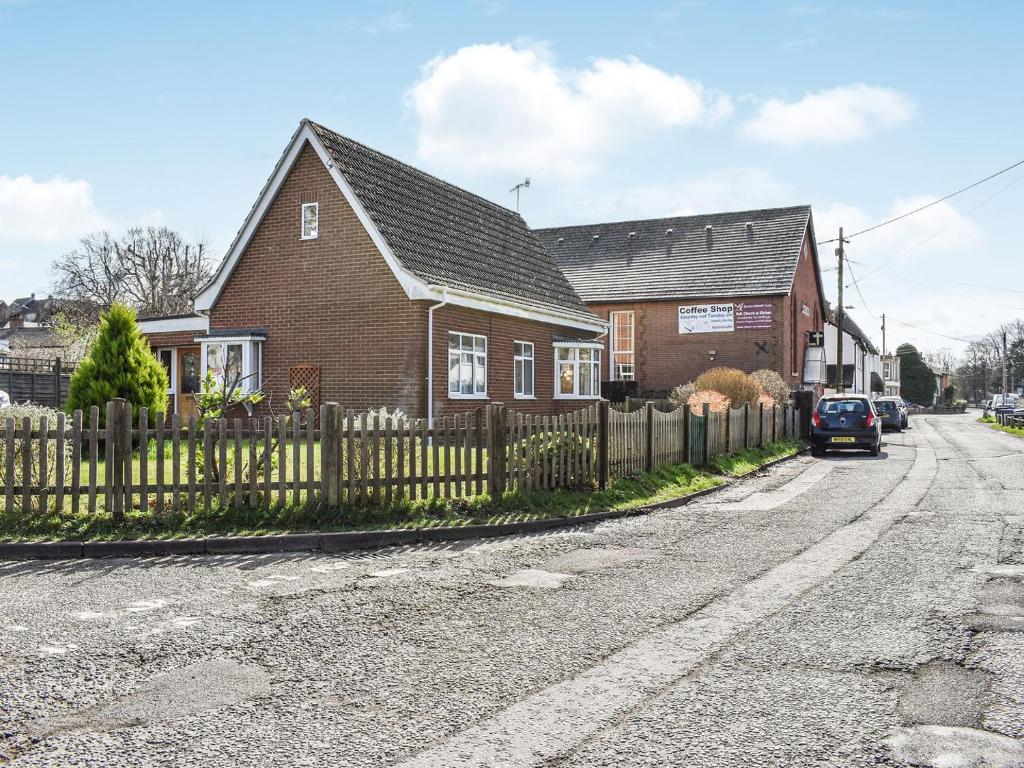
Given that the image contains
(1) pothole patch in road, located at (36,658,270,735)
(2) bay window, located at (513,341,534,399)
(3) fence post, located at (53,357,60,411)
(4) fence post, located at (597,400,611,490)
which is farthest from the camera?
(3) fence post, located at (53,357,60,411)

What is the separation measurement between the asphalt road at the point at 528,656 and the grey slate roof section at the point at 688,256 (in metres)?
29.0

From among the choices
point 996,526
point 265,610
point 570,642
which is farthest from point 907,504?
point 265,610

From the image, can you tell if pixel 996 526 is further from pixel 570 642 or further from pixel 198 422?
pixel 198 422

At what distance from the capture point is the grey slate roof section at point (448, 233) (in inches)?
810

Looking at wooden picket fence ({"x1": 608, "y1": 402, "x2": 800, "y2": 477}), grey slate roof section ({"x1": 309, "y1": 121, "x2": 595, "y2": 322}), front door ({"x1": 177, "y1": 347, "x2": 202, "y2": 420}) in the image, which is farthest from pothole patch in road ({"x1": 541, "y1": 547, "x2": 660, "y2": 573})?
front door ({"x1": 177, "y1": 347, "x2": 202, "y2": 420})

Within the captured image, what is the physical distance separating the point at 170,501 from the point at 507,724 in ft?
22.8

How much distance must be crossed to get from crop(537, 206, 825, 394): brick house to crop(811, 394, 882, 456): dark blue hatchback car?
11690mm

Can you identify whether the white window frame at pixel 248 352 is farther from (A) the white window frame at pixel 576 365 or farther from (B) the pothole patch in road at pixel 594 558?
(B) the pothole patch in road at pixel 594 558

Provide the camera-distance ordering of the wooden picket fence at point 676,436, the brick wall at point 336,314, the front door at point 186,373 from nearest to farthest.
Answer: the wooden picket fence at point 676,436, the brick wall at point 336,314, the front door at point 186,373

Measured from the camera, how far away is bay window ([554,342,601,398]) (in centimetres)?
2602

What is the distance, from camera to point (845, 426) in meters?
23.4

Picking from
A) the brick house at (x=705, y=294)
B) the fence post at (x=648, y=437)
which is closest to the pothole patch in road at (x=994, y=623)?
the fence post at (x=648, y=437)

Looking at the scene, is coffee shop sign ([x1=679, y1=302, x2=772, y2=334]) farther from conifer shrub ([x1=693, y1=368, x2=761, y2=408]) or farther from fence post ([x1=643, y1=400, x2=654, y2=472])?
fence post ([x1=643, y1=400, x2=654, y2=472])


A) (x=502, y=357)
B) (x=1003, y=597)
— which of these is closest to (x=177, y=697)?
(x=1003, y=597)
